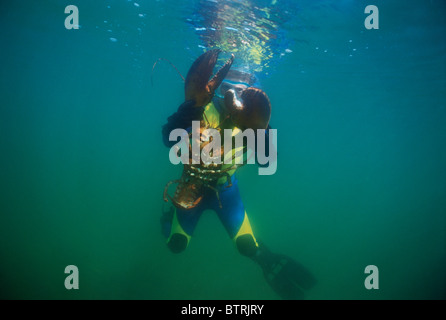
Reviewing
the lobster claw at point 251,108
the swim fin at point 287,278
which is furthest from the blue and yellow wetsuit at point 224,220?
the lobster claw at point 251,108

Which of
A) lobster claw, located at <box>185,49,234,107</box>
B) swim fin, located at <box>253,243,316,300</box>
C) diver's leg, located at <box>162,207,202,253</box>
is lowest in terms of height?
swim fin, located at <box>253,243,316,300</box>

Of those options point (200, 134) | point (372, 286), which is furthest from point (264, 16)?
point (372, 286)

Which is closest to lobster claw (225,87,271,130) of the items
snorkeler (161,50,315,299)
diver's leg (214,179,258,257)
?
snorkeler (161,50,315,299)

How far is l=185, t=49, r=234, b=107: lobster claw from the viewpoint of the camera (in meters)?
2.57

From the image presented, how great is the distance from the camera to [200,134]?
3529 millimetres

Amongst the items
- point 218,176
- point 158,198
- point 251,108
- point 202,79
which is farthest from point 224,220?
point 158,198

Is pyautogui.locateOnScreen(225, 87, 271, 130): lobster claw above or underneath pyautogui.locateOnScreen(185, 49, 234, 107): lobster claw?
underneath

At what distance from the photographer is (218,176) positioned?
13.3 ft

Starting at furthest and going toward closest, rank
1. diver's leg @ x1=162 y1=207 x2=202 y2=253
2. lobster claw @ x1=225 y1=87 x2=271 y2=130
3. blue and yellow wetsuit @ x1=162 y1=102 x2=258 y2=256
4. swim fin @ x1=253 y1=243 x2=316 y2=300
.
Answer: swim fin @ x1=253 y1=243 x2=316 y2=300
diver's leg @ x1=162 y1=207 x2=202 y2=253
blue and yellow wetsuit @ x1=162 y1=102 x2=258 y2=256
lobster claw @ x1=225 y1=87 x2=271 y2=130

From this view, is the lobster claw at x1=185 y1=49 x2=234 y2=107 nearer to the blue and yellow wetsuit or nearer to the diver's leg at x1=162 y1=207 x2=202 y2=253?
the blue and yellow wetsuit

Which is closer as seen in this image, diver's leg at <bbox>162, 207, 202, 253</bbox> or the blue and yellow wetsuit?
the blue and yellow wetsuit

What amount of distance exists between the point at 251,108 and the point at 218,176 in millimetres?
1819

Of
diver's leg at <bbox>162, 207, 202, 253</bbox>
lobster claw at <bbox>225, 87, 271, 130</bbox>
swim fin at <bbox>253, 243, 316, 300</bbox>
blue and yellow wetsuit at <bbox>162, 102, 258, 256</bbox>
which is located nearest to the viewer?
lobster claw at <bbox>225, 87, 271, 130</bbox>

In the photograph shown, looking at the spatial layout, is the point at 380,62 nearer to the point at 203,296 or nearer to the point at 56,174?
the point at 203,296
